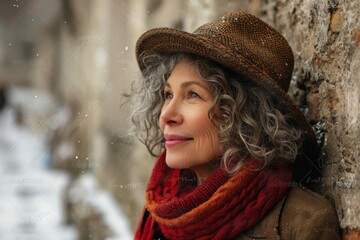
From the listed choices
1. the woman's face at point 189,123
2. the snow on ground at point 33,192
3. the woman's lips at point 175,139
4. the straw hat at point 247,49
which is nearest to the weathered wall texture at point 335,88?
the straw hat at point 247,49

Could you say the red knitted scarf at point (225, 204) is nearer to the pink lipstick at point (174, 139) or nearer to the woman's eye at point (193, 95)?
the pink lipstick at point (174, 139)

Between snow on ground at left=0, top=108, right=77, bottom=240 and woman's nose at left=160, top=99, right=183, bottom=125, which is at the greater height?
woman's nose at left=160, top=99, right=183, bottom=125

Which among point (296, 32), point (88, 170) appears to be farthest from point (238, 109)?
point (88, 170)

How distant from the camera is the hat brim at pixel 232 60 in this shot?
1.93 metres

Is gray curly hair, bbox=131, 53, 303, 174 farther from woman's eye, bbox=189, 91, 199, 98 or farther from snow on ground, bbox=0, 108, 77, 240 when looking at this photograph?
snow on ground, bbox=0, 108, 77, 240

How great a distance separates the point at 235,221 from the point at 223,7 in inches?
84.2

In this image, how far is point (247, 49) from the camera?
2.00m

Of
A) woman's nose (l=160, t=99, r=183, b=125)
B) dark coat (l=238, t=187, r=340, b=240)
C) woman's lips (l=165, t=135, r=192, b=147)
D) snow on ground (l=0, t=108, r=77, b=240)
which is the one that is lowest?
snow on ground (l=0, t=108, r=77, b=240)

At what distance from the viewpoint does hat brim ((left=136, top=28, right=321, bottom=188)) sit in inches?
75.9

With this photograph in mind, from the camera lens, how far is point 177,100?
81.3 inches

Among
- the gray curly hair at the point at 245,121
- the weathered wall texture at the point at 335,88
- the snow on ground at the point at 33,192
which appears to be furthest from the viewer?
the snow on ground at the point at 33,192

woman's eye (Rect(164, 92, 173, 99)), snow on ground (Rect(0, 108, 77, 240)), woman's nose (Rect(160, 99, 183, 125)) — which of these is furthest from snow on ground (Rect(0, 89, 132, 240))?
woman's nose (Rect(160, 99, 183, 125))

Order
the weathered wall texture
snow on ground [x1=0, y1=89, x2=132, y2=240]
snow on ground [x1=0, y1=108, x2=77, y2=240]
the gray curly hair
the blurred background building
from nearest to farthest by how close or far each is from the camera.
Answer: the weathered wall texture < the gray curly hair < the blurred background building < snow on ground [x1=0, y1=89, x2=132, y2=240] < snow on ground [x1=0, y1=108, x2=77, y2=240]

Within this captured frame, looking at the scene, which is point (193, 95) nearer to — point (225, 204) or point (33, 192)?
point (225, 204)
